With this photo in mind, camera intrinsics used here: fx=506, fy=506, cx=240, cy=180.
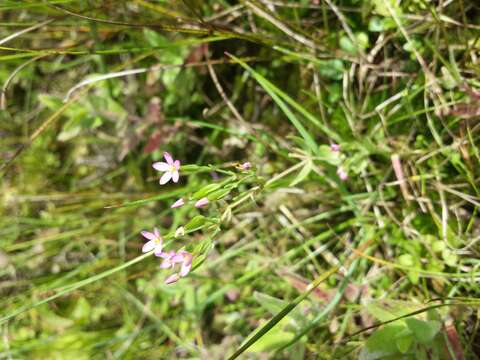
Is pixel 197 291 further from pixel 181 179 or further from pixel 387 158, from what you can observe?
pixel 387 158

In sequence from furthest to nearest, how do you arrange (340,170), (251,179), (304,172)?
(340,170)
(304,172)
(251,179)

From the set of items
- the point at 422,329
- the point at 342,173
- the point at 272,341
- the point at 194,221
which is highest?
the point at 194,221

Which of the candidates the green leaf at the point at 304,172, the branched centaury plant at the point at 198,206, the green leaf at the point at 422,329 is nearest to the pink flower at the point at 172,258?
the branched centaury plant at the point at 198,206

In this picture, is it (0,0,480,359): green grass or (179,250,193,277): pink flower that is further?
(0,0,480,359): green grass

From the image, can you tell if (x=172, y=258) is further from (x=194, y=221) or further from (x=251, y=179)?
(x=251, y=179)

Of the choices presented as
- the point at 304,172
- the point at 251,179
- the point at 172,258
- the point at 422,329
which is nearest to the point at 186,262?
the point at 172,258

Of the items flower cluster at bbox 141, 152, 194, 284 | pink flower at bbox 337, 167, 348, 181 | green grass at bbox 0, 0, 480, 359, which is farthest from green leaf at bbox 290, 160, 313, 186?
flower cluster at bbox 141, 152, 194, 284

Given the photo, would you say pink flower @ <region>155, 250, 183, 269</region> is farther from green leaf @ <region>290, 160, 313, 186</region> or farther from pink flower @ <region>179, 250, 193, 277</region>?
green leaf @ <region>290, 160, 313, 186</region>

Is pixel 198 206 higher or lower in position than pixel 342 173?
higher
